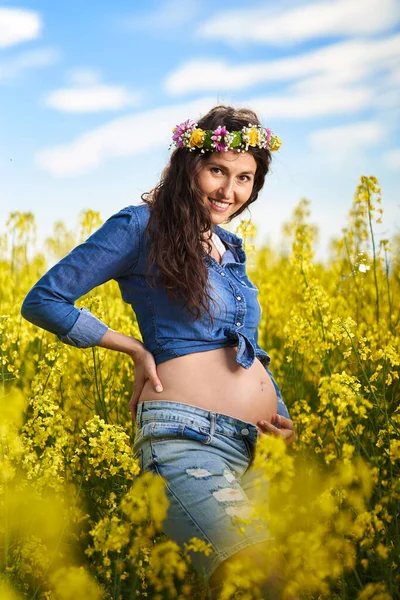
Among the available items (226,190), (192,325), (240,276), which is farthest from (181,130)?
(192,325)

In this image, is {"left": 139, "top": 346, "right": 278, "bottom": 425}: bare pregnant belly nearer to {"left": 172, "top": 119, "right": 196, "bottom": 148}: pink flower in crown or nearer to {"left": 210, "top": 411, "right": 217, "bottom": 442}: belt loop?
{"left": 210, "top": 411, "right": 217, "bottom": 442}: belt loop

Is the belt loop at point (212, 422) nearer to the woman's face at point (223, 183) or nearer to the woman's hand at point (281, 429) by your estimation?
the woman's hand at point (281, 429)

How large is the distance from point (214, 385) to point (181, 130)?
91cm

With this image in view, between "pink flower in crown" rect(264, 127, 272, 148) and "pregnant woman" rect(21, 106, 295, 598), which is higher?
"pink flower in crown" rect(264, 127, 272, 148)

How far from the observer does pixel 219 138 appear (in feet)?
8.09

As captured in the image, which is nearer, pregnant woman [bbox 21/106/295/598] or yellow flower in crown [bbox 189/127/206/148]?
pregnant woman [bbox 21/106/295/598]

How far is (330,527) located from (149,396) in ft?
2.13

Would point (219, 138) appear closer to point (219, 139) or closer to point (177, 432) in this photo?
point (219, 139)

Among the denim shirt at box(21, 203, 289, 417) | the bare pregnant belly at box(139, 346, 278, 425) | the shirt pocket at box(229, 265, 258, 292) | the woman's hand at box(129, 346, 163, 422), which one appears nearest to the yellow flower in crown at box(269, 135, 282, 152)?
the shirt pocket at box(229, 265, 258, 292)

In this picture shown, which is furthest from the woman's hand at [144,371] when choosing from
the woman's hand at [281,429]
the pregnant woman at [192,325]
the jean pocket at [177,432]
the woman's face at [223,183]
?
the woman's face at [223,183]

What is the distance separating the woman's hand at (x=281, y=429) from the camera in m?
2.35

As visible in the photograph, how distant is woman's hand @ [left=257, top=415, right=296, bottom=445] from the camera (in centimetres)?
235

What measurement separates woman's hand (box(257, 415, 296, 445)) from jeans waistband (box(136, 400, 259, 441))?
9 cm

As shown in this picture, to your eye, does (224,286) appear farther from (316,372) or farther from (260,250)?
(260,250)
